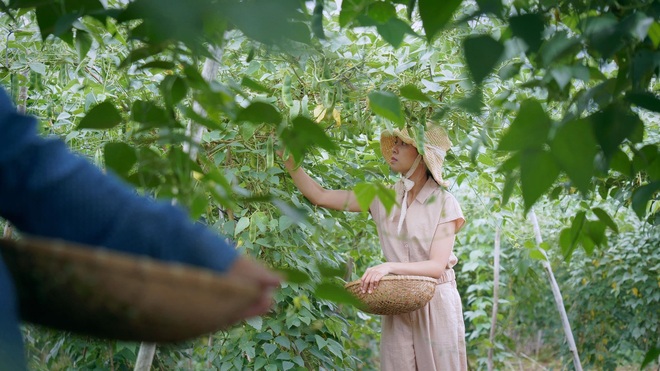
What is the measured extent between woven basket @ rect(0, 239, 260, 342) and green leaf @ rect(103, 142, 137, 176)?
1.02 feet

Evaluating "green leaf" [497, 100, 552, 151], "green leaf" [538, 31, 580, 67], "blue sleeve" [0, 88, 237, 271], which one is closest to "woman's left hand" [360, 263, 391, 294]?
"green leaf" [538, 31, 580, 67]

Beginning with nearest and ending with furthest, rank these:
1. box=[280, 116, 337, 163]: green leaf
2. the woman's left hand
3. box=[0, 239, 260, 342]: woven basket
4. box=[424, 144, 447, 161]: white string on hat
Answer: box=[0, 239, 260, 342]: woven basket
box=[280, 116, 337, 163]: green leaf
the woman's left hand
box=[424, 144, 447, 161]: white string on hat

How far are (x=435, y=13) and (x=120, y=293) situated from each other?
0.47 m

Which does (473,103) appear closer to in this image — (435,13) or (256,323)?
(435,13)

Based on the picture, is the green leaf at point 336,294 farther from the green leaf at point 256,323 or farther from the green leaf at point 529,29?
the green leaf at point 256,323

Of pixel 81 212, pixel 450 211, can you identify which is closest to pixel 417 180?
pixel 450 211

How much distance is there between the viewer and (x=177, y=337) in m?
0.68

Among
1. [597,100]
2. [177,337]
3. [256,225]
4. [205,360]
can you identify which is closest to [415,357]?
[205,360]

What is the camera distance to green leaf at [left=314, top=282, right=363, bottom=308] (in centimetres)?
88

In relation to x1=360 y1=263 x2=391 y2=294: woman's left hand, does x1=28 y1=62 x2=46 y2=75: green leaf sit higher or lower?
lower

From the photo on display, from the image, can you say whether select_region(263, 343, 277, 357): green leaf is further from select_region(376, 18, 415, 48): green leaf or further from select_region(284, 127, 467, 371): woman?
select_region(376, 18, 415, 48): green leaf

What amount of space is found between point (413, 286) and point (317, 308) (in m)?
0.39

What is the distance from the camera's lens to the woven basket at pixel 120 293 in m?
0.63

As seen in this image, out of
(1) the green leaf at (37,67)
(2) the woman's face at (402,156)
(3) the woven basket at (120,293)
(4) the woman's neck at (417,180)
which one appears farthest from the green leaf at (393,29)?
(4) the woman's neck at (417,180)
